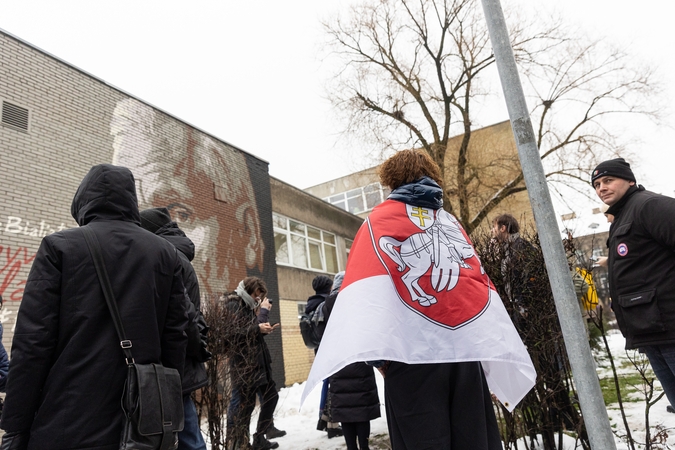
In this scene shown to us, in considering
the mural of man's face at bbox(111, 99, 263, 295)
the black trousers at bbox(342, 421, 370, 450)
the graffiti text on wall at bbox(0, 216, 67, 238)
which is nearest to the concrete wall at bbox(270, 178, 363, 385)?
the mural of man's face at bbox(111, 99, 263, 295)

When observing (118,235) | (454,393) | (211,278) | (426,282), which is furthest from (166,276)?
(211,278)

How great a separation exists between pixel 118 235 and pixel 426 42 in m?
17.6

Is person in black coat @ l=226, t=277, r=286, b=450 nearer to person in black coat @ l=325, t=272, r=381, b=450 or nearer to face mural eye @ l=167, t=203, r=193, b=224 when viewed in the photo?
person in black coat @ l=325, t=272, r=381, b=450

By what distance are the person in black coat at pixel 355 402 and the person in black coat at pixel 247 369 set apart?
837mm

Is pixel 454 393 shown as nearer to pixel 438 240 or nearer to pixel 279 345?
pixel 438 240

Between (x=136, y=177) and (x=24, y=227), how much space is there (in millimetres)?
3007

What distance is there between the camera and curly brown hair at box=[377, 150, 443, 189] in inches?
113

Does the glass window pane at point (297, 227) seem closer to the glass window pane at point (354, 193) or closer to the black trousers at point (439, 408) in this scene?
the glass window pane at point (354, 193)

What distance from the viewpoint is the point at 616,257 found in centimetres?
319

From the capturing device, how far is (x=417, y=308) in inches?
95.4

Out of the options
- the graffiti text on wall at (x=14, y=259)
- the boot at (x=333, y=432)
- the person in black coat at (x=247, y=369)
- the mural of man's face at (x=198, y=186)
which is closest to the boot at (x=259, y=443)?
the person in black coat at (x=247, y=369)

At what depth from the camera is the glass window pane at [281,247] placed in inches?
694

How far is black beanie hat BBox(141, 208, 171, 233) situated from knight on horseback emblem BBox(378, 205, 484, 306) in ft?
5.61

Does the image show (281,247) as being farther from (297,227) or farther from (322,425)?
(322,425)
